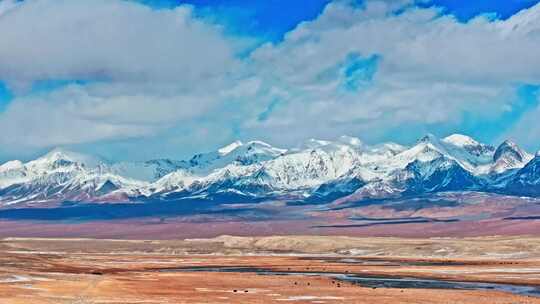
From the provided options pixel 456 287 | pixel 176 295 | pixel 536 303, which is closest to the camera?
pixel 536 303

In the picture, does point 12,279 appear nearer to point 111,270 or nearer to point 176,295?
point 176,295

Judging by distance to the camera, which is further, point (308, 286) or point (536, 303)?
point (308, 286)

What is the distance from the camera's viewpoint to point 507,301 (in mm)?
91125

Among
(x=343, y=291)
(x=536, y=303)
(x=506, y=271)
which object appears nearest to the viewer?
(x=536, y=303)

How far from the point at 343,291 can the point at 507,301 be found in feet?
67.0

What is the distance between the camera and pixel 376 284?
118 metres

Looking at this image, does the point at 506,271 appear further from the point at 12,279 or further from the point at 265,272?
the point at 12,279

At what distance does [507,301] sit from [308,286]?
28697 mm

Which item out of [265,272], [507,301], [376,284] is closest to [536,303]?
[507,301]

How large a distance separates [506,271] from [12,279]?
7641cm

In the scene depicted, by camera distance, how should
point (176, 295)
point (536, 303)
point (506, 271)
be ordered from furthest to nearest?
point (506, 271)
point (176, 295)
point (536, 303)

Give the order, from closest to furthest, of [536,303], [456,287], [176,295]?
1. [536,303]
2. [176,295]
3. [456,287]

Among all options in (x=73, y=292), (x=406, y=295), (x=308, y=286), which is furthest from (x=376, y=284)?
(x=73, y=292)

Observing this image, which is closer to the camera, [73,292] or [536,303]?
[536,303]
